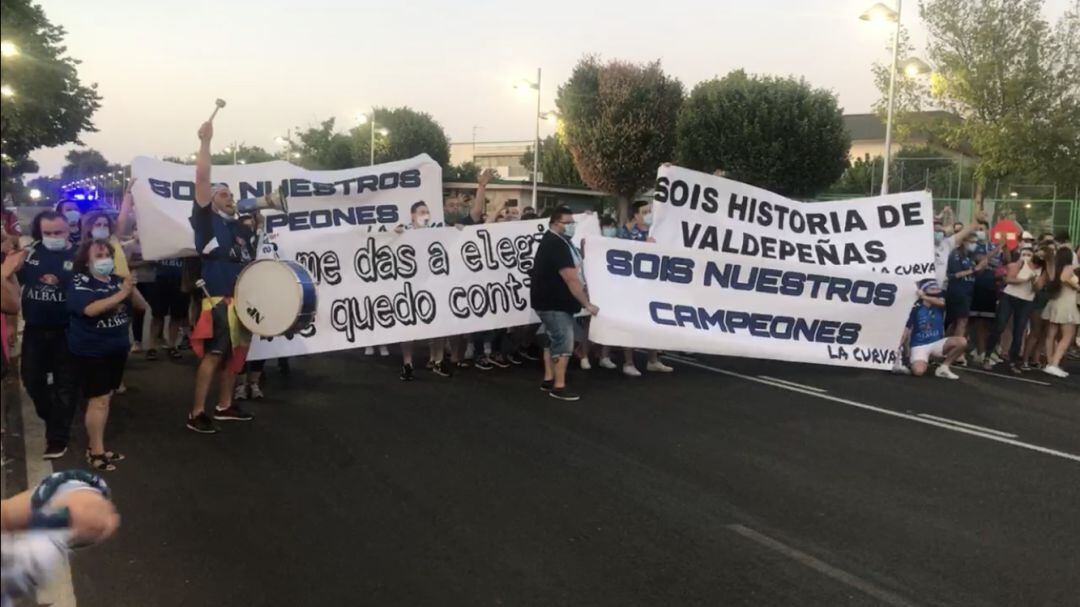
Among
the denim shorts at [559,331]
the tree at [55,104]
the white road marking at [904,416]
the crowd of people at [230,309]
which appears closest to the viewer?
the crowd of people at [230,309]

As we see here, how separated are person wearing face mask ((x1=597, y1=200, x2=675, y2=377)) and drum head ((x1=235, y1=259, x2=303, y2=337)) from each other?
4.43 metres

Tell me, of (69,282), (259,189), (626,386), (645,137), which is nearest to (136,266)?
(259,189)

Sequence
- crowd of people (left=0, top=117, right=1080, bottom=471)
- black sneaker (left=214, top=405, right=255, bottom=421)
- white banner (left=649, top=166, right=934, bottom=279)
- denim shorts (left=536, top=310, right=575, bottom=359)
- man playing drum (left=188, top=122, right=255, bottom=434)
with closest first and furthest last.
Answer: crowd of people (left=0, top=117, right=1080, bottom=471) < man playing drum (left=188, top=122, right=255, bottom=434) < black sneaker (left=214, top=405, right=255, bottom=421) < denim shorts (left=536, top=310, right=575, bottom=359) < white banner (left=649, top=166, right=934, bottom=279)

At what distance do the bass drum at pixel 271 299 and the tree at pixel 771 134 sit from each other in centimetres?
3081

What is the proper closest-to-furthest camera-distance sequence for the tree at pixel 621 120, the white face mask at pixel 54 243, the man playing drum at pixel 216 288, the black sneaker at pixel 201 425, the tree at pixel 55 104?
1. the white face mask at pixel 54 243
2. the man playing drum at pixel 216 288
3. the black sneaker at pixel 201 425
4. the tree at pixel 55 104
5. the tree at pixel 621 120

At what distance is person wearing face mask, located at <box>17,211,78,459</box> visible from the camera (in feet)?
19.9

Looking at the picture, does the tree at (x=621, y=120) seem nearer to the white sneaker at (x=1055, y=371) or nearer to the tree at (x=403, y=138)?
the tree at (x=403, y=138)

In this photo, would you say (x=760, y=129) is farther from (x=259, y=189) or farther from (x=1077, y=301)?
(x=259, y=189)

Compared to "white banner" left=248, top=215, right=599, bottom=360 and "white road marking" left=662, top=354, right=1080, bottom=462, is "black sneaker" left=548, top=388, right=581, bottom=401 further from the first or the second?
"white road marking" left=662, top=354, right=1080, bottom=462

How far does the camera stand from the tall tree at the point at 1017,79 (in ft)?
82.6

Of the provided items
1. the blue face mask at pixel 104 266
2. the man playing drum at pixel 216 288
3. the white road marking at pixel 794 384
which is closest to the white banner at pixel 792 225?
the white road marking at pixel 794 384

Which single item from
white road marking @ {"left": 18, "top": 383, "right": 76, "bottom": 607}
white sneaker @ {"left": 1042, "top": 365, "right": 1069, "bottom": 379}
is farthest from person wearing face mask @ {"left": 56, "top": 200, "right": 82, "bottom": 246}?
white sneaker @ {"left": 1042, "top": 365, "right": 1069, "bottom": 379}

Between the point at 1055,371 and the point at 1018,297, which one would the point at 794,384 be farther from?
the point at 1055,371

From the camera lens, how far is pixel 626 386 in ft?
30.1
